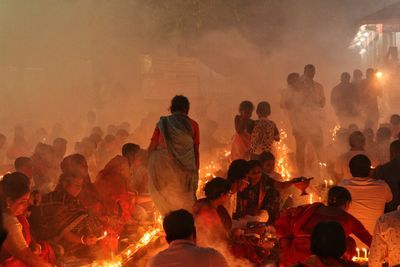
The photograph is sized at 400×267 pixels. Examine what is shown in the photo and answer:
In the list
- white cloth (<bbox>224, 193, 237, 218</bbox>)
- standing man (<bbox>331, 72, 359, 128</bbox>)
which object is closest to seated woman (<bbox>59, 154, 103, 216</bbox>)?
white cloth (<bbox>224, 193, 237, 218</bbox>)

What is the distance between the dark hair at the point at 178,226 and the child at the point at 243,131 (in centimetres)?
551

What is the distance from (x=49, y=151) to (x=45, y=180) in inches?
24.3

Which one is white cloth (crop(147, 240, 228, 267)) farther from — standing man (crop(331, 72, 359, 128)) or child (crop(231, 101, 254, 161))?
standing man (crop(331, 72, 359, 128))

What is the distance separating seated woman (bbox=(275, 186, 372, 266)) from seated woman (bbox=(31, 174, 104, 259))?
230 centimetres

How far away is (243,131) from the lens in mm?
9797

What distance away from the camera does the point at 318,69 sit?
2508 centimetres

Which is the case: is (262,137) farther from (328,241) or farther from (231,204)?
(328,241)

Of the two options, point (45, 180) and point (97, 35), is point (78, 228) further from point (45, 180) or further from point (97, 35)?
point (97, 35)

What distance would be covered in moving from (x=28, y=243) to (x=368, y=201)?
3.33 metres

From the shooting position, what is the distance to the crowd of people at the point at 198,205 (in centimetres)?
482

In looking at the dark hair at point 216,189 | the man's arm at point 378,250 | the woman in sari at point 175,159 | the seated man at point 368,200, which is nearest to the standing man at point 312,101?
the woman in sari at point 175,159

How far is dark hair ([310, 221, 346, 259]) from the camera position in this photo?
145 inches

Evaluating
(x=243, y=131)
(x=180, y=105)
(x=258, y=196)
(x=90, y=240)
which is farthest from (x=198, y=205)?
(x=243, y=131)

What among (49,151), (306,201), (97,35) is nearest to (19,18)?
(97,35)
